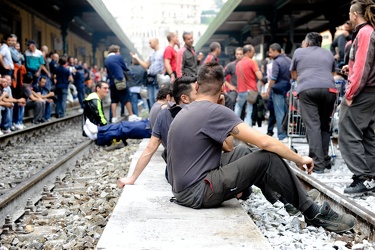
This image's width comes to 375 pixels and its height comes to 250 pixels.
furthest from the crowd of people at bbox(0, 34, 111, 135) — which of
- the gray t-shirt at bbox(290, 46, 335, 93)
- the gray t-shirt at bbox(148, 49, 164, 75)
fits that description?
the gray t-shirt at bbox(290, 46, 335, 93)

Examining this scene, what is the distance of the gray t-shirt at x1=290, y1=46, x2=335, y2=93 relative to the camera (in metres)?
7.11

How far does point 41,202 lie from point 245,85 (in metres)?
6.76

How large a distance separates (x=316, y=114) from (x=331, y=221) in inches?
123

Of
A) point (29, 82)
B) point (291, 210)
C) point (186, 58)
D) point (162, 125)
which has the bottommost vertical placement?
point (291, 210)

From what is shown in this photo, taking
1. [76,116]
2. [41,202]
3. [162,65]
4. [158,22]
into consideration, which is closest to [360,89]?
[41,202]

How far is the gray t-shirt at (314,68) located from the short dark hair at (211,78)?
3.31 meters

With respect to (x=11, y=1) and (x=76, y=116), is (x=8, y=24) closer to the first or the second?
(x=11, y=1)

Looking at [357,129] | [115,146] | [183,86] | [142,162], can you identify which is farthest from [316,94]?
[115,146]

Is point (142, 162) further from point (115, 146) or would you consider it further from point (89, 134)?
point (89, 134)

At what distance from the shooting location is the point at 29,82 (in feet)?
45.6

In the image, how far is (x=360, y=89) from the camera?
5469 millimetres

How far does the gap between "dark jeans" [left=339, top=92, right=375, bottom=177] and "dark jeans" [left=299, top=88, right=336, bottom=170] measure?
124 cm

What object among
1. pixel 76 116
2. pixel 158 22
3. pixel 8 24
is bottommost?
pixel 76 116

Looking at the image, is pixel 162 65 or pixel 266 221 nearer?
pixel 266 221
